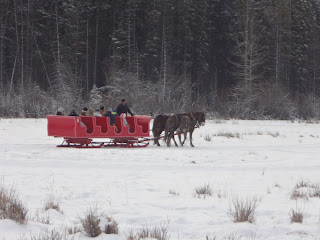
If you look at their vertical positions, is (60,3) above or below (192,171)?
above

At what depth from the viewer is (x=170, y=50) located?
42406mm

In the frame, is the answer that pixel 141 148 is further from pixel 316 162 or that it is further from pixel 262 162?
pixel 316 162

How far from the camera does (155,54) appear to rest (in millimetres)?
42125

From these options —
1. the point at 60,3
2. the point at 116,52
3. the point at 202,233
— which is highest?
the point at 60,3

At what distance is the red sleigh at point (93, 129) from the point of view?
43.4ft

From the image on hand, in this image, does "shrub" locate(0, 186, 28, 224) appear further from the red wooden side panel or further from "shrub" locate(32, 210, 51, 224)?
the red wooden side panel

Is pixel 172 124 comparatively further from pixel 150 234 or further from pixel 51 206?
pixel 150 234

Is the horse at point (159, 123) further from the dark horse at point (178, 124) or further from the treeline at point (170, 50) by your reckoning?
the treeline at point (170, 50)

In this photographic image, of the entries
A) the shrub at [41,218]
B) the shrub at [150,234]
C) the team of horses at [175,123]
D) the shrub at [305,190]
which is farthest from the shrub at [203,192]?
the team of horses at [175,123]

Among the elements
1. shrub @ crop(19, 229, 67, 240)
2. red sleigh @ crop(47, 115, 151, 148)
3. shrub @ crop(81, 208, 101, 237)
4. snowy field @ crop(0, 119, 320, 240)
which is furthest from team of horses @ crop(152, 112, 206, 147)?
shrub @ crop(19, 229, 67, 240)

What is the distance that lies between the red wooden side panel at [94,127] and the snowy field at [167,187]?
0.72m

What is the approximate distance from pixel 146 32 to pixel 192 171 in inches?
1412

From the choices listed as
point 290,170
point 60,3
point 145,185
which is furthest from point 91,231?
point 60,3

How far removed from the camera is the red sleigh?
13.2m
